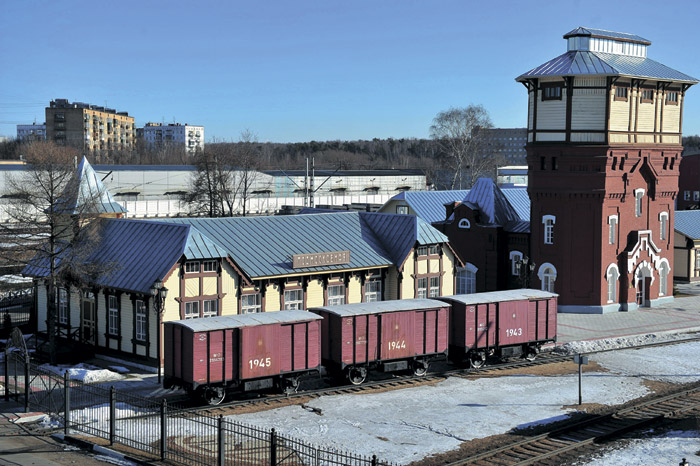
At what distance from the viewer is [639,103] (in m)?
47.4

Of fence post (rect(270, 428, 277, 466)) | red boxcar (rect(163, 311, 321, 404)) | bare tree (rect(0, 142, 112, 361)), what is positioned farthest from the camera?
bare tree (rect(0, 142, 112, 361))

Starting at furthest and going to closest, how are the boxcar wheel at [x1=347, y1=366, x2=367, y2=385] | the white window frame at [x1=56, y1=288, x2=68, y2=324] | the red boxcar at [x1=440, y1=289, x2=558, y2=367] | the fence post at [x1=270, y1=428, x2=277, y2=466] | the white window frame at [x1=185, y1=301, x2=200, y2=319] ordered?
the white window frame at [x1=56, y1=288, x2=68, y2=324]
the white window frame at [x1=185, y1=301, x2=200, y2=319]
the red boxcar at [x1=440, y1=289, x2=558, y2=367]
the boxcar wheel at [x1=347, y1=366, x2=367, y2=385]
the fence post at [x1=270, y1=428, x2=277, y2=466]

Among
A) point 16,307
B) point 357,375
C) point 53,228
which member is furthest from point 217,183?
point 357,375

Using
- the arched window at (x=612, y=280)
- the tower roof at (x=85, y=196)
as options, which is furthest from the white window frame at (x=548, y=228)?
the tower roof at (x=85, y=196)

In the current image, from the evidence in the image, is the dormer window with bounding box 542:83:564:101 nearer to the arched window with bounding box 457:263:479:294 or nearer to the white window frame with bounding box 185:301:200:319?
the arched window with bounding box 457:263:479:294

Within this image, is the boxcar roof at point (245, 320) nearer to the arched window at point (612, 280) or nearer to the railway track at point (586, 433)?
the railway track at point (586, 433)

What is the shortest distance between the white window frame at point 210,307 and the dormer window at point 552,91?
22.9 metres

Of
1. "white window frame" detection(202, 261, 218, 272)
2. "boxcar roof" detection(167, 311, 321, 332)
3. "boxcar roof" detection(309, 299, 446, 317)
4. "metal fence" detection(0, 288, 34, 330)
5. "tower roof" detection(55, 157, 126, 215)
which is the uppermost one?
"tower roof" detection(55, 157, 126, 215)

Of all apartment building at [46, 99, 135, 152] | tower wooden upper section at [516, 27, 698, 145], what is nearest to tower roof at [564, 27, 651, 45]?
tower wooden upper section at [516, 27, 698, 145]

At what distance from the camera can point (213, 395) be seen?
2758 cm

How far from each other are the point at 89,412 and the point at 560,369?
18162 millimetres

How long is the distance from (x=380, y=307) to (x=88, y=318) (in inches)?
517

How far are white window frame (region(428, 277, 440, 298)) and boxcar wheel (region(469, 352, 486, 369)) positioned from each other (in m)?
8.28

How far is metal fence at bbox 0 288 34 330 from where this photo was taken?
42.5 m
